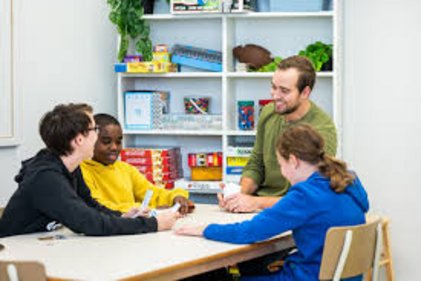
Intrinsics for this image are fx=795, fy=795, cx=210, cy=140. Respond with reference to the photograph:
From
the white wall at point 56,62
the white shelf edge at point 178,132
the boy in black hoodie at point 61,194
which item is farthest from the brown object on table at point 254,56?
the boy in black hoodie at point 61,194

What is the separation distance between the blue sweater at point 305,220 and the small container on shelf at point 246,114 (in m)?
2.27

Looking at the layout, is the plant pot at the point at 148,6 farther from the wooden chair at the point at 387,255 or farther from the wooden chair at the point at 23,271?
the wooden chair at the point at 23,271

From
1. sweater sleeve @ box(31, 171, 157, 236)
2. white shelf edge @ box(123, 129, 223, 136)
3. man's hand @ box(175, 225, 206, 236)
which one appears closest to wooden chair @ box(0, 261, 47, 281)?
sweater sleeve @ box(31, 171, 157, 236)

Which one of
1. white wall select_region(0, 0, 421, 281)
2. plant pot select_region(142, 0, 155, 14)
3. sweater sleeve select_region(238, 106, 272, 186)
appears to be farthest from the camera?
plant pot select_region(142, 0, 155, 14)

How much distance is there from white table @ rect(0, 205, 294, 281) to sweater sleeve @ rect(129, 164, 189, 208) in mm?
697

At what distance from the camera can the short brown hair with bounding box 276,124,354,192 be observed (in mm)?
2982

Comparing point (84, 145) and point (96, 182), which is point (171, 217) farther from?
point (96, 182)

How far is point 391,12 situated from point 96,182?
8.24ft

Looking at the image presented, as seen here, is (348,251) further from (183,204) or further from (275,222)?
(183,204)

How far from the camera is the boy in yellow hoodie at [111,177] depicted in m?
3.76

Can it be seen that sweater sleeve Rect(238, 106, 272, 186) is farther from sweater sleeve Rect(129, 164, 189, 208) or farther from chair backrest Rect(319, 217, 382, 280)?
chair backrest Rect(319, 217, 382, 280)

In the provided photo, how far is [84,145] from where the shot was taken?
3215mm

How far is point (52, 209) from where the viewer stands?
9.89 ft

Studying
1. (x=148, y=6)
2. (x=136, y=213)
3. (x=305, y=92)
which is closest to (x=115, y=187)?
(x=136, y=213)
